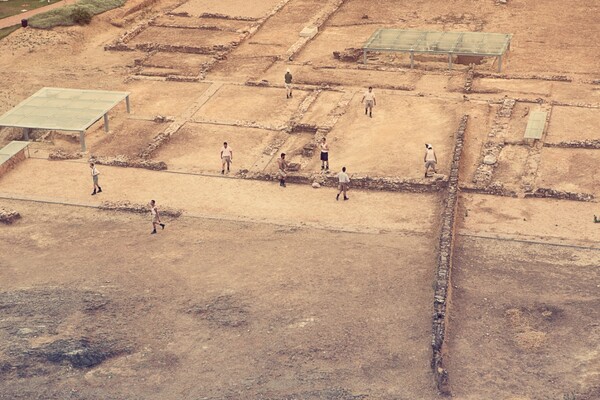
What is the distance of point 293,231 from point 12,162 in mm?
11402

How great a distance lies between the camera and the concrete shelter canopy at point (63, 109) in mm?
39844

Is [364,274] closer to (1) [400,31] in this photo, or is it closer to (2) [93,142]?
(2) [93,142]

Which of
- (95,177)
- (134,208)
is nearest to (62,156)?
(95,177)

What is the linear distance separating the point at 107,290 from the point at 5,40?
2583 cm

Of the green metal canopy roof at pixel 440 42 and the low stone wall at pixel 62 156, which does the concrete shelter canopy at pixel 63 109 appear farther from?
the green metal canopy roof at pixel 440 42

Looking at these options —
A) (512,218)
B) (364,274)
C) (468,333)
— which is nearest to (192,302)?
(364,274)

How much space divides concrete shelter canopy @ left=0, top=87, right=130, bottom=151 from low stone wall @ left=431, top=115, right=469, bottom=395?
13307 millimetres

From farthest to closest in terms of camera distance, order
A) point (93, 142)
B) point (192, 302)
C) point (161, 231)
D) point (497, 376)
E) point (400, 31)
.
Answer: point (400, 31) < point (93, 142) < point (161, 231) < point (192, 302) < point (497, 376)

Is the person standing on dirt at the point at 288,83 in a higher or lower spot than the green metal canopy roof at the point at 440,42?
lower

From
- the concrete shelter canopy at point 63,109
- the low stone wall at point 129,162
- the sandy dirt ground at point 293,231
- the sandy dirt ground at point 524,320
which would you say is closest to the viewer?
the sandy dirt ground at point 524,320

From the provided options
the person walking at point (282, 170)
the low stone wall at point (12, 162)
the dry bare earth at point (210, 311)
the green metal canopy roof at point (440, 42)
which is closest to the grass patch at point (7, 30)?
the low stone wall at point (12, 162)

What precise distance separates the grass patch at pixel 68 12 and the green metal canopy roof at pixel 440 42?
14560 millimetres

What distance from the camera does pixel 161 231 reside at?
109 ft

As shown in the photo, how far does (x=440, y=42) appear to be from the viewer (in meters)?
48.2
